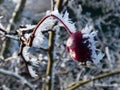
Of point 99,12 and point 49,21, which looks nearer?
point 49,21

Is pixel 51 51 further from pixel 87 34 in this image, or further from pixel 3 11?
pixel 3 11

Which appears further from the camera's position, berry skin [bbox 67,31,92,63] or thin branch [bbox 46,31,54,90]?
thin branch [bbox 46,31,54,90]

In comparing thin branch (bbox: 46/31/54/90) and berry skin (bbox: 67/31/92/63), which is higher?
thin branch (bbox: 46/31/54/90)

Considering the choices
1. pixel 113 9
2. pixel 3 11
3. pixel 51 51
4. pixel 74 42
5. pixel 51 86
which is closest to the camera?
pixel 74 42

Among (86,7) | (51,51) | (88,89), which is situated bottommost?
(88,89)

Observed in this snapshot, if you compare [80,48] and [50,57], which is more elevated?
[50,57]

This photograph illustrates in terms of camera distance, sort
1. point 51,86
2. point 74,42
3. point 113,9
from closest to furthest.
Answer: point 74,42 < point 51,86 < point 113,9

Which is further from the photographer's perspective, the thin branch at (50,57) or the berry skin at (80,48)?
the thin branch at (50,57)

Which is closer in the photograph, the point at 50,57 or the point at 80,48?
the point at 80,48

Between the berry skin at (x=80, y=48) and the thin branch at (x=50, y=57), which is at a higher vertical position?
the thin branch at (x=50, y=57)

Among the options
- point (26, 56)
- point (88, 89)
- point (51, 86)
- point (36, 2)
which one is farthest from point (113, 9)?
point (26, 56)

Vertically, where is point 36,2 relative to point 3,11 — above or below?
above
